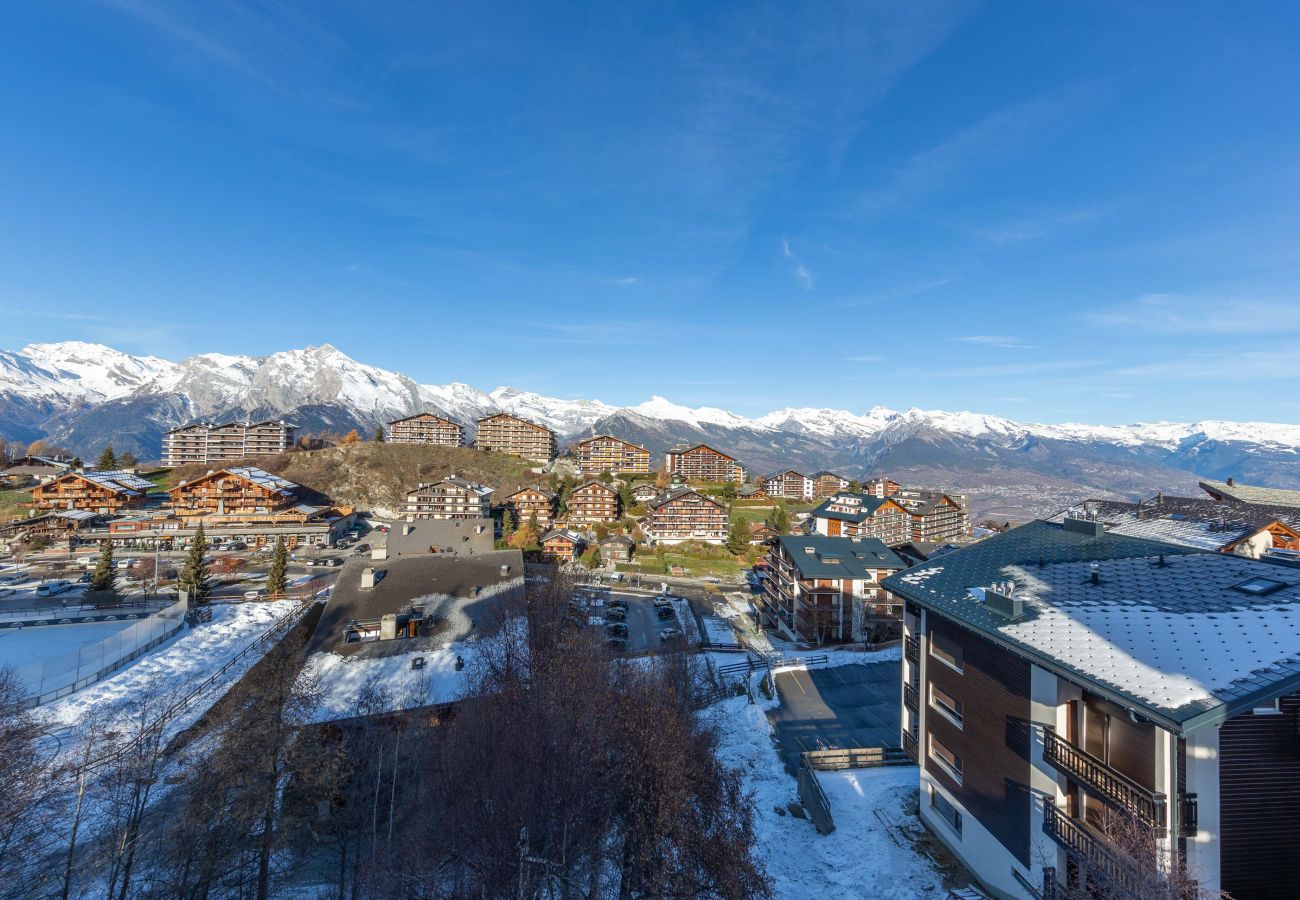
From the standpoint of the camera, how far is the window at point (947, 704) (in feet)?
50.0

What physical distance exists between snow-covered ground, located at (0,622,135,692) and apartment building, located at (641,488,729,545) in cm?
5611

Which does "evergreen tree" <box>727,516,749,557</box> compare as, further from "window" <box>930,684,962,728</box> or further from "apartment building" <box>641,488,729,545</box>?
"window" <box>930,684,962,728</box>

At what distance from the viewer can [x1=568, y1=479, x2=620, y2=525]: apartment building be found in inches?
3280

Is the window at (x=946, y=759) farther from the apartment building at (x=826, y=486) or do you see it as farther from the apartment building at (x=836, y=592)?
the apartment building at (x=826, y=486)

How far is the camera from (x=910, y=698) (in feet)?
61.3

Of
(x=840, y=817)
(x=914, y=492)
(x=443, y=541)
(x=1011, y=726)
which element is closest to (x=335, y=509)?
(x=443, y=541)

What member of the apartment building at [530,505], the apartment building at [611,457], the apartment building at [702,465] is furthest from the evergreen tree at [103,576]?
the apartment building at [702,465]

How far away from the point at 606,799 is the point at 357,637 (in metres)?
22.3

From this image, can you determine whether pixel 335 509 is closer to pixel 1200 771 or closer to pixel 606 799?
pixel 606 799

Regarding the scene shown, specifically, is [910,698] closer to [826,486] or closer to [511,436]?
[826,486]

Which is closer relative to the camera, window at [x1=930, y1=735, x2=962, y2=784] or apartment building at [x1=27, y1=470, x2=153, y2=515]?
window at [x1=930, y1=735, x2=962, y2=784]

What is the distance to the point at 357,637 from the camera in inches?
1157

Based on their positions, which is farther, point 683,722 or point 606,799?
point 683,722

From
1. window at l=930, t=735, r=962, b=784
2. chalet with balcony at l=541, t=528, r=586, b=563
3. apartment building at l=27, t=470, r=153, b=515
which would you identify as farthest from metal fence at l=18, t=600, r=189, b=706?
apartment building at l=27, t=470, r=153, b=515
